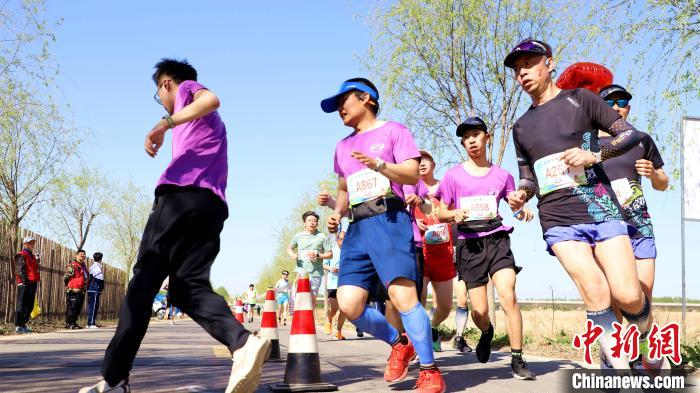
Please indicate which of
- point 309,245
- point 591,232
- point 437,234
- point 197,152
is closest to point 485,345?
point 437,234

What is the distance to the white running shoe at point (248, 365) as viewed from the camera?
3.99 meters

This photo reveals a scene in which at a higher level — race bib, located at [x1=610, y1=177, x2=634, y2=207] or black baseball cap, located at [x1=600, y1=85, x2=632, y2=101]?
black baseball cap, located at [x1=600, y1=85, x2=632, y2=101]

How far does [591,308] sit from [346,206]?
2139 mm

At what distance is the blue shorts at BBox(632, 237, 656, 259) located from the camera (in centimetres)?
575

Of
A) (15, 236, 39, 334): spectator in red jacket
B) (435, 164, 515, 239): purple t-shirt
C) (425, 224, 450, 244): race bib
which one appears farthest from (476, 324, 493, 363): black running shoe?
(15, 236, 39, 334): spectator in red jacket

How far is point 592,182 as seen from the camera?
4531mm

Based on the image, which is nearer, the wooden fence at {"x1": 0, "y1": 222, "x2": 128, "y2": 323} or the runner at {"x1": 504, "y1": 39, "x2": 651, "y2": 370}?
the runner at {"x1": 504, "y1": 39, "x2": 651, "y2": 370}

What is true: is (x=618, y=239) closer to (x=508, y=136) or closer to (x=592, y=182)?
(x=592, y=182)

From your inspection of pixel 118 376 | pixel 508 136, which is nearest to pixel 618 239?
pixel 118 376

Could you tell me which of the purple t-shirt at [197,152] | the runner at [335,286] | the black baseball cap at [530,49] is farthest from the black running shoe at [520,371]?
the runner at [335,286]

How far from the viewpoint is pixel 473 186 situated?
6.88 m

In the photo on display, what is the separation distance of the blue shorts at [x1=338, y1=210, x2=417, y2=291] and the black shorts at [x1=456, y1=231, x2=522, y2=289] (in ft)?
5.88

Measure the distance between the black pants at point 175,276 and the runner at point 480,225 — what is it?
2.83 m

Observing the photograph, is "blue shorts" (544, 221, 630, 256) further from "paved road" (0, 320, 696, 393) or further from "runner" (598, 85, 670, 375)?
"runner" (598, 85, 670, 375)
